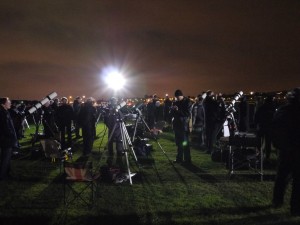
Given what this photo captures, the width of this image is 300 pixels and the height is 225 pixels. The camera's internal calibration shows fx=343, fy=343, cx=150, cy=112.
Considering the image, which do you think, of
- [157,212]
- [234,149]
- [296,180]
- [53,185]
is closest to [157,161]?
[234,149]

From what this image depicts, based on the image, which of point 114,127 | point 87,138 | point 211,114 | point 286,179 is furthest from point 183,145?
point 286,179

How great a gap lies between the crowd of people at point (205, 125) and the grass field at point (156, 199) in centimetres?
77

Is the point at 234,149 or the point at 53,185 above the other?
the point at 234,149

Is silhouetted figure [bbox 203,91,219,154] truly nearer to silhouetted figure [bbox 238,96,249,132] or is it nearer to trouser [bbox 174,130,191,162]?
trouser [bbox 174,130,191,162]

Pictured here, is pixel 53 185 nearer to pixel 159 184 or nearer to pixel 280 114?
pixel 159 184

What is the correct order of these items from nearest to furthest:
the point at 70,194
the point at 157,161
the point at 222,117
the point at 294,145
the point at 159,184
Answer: the point at 294,145 → the point at 70,194 → the point at 159,184 → the point at 157,161 → the point at 222,117

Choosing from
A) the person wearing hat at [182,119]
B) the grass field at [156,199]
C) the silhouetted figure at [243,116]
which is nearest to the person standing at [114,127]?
the grass field at [156,199]

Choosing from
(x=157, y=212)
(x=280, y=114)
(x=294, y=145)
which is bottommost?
(x=157, y=212)

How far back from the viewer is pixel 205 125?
14445 mm

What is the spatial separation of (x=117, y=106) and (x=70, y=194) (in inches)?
131

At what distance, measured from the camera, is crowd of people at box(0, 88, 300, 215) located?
269 inches

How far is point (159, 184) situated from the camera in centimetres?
957

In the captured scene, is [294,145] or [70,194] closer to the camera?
[294,145]

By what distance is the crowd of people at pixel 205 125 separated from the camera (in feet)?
22.4
